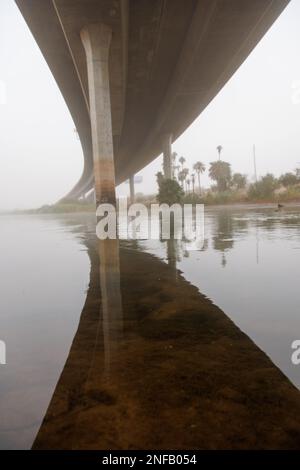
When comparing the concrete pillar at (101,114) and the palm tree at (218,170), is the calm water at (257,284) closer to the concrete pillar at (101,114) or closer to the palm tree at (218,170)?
the concrete pillar at (101,114)

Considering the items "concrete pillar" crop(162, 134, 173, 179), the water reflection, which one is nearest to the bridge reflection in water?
the water reflection

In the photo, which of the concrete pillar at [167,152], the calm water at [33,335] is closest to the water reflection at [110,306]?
the calm water at [33,335]

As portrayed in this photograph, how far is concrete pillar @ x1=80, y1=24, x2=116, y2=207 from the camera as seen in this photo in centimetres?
1831

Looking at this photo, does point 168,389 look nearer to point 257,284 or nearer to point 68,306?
point 68,306

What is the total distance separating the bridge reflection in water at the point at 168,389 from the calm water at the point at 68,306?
115 mm

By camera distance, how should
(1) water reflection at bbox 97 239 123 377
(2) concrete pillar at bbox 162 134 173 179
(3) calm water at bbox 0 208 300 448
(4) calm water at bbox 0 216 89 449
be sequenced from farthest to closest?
(2) concrete pillar at bbox 162 134 173 179 → (1) water reflection at bbox 97 239 123 377 → (3) calm water at bbox 0 208 300 448 → (4) calm water at bbox 0 216 89 449

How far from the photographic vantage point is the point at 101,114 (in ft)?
63.0

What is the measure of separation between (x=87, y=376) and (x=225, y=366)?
0.93m

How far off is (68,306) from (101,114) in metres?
17.0

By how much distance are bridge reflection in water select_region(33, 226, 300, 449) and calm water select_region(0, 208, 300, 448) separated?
0.12 m

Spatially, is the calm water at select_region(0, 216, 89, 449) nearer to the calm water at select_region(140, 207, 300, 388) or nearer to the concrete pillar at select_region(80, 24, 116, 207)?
the calm water at select_region(140, 207, 300, 388)

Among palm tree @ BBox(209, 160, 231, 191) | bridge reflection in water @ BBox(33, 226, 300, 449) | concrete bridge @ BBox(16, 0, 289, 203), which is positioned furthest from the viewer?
palm tree @ BBox(209, 160, 231, 191)

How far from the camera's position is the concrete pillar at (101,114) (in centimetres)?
1831
